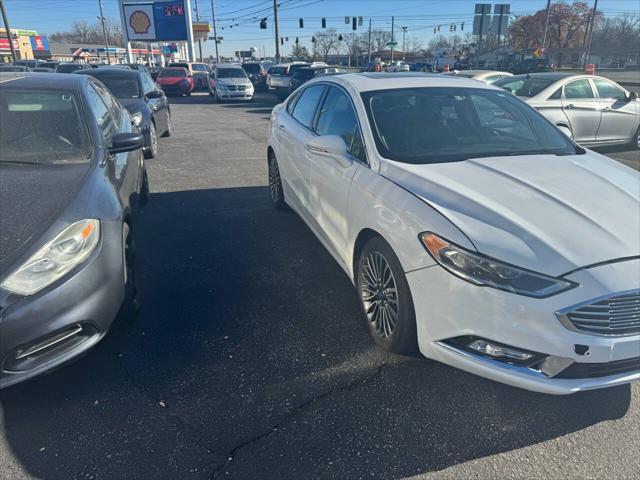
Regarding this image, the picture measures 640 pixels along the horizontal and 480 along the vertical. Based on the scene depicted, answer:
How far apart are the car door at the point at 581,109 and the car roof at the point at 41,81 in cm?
820

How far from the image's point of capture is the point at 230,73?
2131 cm

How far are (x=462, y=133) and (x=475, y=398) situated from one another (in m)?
1.88

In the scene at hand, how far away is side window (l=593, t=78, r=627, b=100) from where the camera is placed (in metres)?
8.92

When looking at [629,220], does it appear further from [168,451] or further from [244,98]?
[244,98]

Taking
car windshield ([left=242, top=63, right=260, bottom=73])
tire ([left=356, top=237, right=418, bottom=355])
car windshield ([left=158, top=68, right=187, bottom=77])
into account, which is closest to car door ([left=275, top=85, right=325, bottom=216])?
tire ([left=356, top=237, right=418, bottom=355])

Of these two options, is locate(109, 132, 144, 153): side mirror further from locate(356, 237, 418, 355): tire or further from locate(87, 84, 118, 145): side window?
locate(356, 237, 418, 355): tire

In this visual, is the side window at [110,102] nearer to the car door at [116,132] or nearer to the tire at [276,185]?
the car door at [116,132]

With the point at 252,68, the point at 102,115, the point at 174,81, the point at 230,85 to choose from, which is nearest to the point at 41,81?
the point at 102,115

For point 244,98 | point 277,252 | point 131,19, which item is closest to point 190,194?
point 277,252

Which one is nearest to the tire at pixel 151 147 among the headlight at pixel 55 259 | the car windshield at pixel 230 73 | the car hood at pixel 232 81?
the headlight at pixel 55 259

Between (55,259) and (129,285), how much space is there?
27.0 inches

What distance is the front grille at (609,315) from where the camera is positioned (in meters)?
1.97

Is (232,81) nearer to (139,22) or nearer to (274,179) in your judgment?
(274,179)

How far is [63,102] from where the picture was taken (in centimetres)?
357
